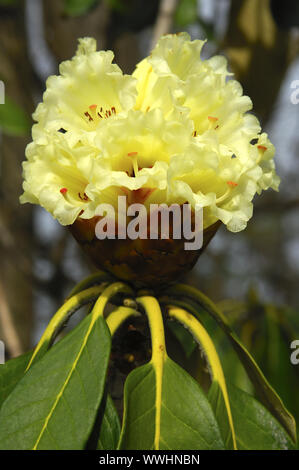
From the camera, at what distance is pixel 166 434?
0.63 m

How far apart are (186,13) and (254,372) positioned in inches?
67.3

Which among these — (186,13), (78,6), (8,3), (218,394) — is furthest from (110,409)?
(8,3)

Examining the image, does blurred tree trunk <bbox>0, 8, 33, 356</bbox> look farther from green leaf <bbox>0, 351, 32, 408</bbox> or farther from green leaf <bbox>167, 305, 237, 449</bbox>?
green leaf <bbox>167, 305, 237, 449</bbox>

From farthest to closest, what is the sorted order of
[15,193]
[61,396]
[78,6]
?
[15,193] → [78,6] → [61,396]

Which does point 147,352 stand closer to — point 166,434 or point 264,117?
point 166,434

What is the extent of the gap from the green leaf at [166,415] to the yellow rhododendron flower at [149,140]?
0.23m

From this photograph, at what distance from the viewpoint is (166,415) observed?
645 mm

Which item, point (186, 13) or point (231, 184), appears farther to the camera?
point (186, 13)

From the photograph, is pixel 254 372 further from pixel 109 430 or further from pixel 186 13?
pixel 186 13

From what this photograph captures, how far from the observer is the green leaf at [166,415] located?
0.63 meters

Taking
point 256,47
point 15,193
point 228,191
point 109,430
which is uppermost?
point 256,47

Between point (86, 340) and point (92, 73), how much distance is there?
0.39 meters

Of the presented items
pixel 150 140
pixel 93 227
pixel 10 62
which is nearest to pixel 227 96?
pixel 150 140

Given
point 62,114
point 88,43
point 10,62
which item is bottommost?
point 62,114
